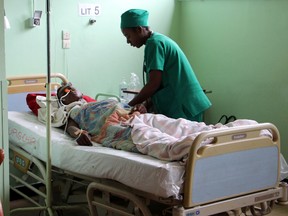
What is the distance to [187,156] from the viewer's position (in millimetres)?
2590

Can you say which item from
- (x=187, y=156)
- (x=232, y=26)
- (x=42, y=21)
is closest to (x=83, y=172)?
(x=187, y=156)

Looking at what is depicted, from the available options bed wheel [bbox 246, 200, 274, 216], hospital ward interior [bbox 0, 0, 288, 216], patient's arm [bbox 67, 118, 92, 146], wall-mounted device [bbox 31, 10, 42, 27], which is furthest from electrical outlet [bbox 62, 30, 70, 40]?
bed wheel [bbox 246, 200, 274, 216]

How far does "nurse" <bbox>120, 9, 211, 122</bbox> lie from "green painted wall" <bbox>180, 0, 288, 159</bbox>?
1.46 m

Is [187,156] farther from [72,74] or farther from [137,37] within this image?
[72,74]

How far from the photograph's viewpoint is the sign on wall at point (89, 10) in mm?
4719

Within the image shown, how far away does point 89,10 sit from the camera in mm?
4777

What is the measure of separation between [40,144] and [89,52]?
162 centimetres

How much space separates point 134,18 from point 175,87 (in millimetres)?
551

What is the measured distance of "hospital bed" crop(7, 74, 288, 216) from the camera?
2543 millimetres

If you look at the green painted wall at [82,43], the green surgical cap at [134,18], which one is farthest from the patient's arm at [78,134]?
the green painted wall at [82,43]

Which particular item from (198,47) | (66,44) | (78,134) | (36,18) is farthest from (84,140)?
(198,47)

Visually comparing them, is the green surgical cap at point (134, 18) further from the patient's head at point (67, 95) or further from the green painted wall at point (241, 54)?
the green painted wall at point (241, 54)

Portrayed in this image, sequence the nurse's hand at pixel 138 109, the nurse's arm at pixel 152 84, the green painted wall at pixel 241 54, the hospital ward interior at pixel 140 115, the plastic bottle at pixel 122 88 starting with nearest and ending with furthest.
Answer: the hospital ward interior at pixel 140 115
the nurse's arm at pixel 152 84
the nurse's hand at pixel 138 109
the green painted wall at pixel 241 54
the plastic bottle at pixel 122 88

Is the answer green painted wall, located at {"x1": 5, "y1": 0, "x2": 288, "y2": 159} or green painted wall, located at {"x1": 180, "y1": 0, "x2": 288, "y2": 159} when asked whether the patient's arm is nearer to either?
green painted wall, located at {"x1": 5, "y1": 0, "x2": 288, "y2": 159}
